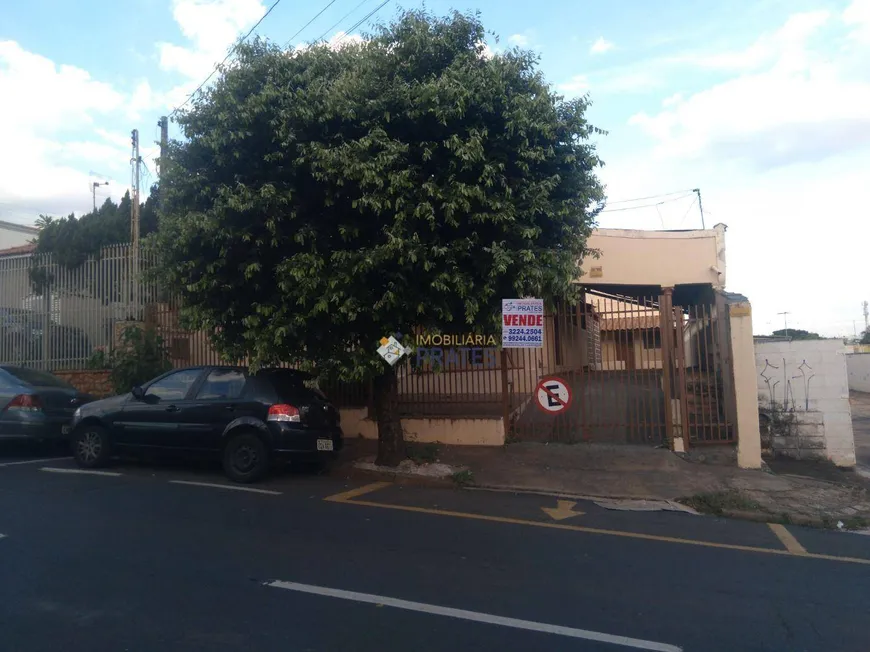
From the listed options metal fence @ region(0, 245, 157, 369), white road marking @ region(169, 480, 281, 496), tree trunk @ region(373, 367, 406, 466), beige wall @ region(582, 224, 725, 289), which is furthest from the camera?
beige wall @ region(582, 224, 725, 289)

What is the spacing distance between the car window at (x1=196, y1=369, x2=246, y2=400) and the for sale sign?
12.0 feet

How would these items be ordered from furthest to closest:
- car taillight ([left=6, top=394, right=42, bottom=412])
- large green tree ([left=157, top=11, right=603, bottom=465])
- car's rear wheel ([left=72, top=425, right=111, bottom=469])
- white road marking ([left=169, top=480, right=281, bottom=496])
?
car taillight ([left=6, top=394, right=42, bottom=412]), car's rear wheel ([left=72, top=425, right=111, bottom=469]), white road marking ([left=169, top=480, right=281, bottom=496]), large green tree ([left=157, top=11, right=603, bottom=465])

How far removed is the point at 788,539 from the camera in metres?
7.79

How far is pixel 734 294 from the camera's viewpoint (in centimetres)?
1184

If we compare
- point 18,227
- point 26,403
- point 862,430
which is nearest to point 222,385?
point 26,403

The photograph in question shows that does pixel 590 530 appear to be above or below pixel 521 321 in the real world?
below

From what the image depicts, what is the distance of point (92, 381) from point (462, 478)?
9568mm

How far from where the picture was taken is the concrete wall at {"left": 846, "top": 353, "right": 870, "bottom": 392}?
1377 inches

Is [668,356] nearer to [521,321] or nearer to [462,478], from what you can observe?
[521,321]

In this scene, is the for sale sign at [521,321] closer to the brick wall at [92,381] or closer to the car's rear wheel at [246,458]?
the car's rear wheel at [246,458]

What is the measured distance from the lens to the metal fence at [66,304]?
16219 mm

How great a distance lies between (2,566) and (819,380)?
1147cm

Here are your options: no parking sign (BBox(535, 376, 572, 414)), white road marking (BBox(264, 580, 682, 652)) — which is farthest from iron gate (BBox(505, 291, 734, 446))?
white road marking (BBox(264, 580, 682, 652))

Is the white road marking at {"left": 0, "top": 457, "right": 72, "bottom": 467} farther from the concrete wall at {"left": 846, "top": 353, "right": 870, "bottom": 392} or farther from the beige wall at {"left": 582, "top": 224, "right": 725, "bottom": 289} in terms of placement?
the concrete wall at {"left": 846, "top": 353, "right": 870, "bottom": 392}
